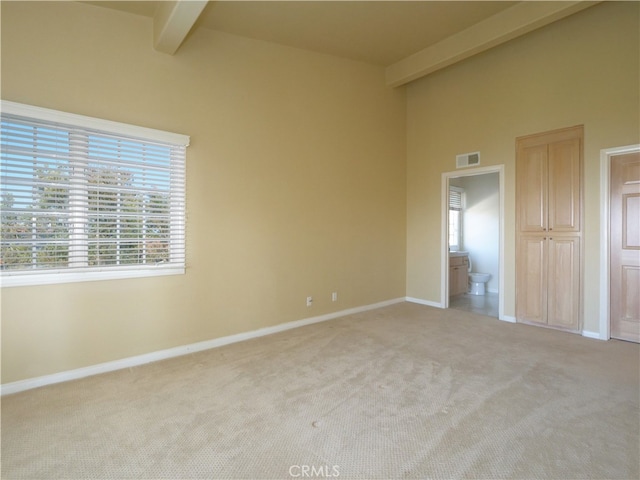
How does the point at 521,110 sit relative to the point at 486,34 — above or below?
below

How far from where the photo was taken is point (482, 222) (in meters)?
6.56

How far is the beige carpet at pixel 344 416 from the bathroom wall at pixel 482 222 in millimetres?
3129

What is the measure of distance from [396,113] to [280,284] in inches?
132

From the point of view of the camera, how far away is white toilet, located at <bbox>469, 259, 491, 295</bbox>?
242 inches

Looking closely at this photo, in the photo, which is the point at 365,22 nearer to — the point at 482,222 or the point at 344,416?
the point at 344,416

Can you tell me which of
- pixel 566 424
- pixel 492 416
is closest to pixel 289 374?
pixel 492 416

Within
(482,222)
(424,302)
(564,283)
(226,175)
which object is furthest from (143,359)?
(482,222)

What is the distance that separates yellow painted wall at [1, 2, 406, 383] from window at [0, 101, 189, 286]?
132mm

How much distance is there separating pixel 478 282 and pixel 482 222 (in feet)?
4.10

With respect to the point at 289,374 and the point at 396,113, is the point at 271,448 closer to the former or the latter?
the point at 289,374

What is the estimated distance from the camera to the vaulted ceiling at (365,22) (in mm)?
2912

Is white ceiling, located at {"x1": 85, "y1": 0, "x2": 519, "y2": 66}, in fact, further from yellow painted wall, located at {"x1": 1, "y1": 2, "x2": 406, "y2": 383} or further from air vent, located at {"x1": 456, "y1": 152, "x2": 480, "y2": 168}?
air vent, located at {"x1": 456, "y1": 152, "x2": 480, "y2": 168}

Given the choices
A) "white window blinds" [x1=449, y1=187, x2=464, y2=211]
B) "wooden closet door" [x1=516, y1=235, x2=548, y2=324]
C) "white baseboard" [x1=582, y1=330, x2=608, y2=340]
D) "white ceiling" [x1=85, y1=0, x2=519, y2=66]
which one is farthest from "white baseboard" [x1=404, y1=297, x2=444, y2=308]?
"white ceiling" [x1=85, y1=0, x2=519, y2=66]

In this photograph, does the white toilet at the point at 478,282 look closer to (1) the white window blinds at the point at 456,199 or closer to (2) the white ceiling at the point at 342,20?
(1) the white window blinds at the point at 456,199
